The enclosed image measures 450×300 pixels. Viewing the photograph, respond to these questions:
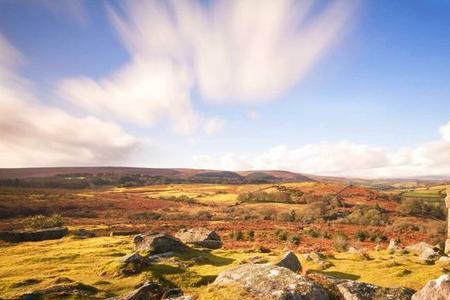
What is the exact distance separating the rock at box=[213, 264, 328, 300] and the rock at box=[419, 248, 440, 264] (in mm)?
17473

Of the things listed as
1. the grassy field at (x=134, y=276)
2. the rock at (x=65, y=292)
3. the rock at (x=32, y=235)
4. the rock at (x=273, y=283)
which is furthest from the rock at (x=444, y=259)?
the rock at (x=32, y=235)

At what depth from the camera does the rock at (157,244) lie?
25.8 meters

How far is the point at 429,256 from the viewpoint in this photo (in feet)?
86.6

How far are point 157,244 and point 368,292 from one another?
16.8 meters

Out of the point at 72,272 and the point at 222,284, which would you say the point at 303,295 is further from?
the point at 72,272

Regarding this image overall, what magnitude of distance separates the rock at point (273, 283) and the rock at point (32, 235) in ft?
100

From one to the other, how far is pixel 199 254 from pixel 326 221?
53.6 meters

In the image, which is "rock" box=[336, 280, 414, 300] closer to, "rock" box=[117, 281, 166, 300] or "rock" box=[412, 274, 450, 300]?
"rock" box=[412, 274, 450, 300]

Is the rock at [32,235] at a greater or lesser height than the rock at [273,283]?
lesser

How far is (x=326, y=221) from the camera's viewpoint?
7556 cm

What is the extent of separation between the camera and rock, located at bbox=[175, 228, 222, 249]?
110 ft

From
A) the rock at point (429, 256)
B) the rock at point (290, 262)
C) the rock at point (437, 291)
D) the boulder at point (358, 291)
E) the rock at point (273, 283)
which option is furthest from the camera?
the rock at point (429, 256)

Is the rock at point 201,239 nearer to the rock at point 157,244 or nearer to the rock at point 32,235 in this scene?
the rock at point 157,244

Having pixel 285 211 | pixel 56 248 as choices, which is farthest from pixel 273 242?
pixel 285 211
